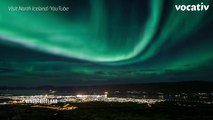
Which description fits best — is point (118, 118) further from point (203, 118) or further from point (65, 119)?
point (203, 118)

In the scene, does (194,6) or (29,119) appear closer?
(194,6)

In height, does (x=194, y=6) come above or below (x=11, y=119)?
above

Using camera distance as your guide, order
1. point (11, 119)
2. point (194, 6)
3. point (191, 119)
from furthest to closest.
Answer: point (191, 119), point (11, 119), point (194, 6)

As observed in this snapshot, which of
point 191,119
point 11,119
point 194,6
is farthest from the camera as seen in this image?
point 191,119

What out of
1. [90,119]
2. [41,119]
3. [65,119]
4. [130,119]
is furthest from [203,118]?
[41,119]

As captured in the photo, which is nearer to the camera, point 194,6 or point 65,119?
point 194,6

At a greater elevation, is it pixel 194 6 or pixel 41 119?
pixel 194 6

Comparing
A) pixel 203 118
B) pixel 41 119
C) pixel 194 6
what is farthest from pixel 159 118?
pixel 194 6

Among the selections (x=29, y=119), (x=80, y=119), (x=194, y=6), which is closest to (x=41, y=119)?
(x=29, y=119)

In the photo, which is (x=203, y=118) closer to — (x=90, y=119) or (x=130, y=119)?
(x=130, y=119)
